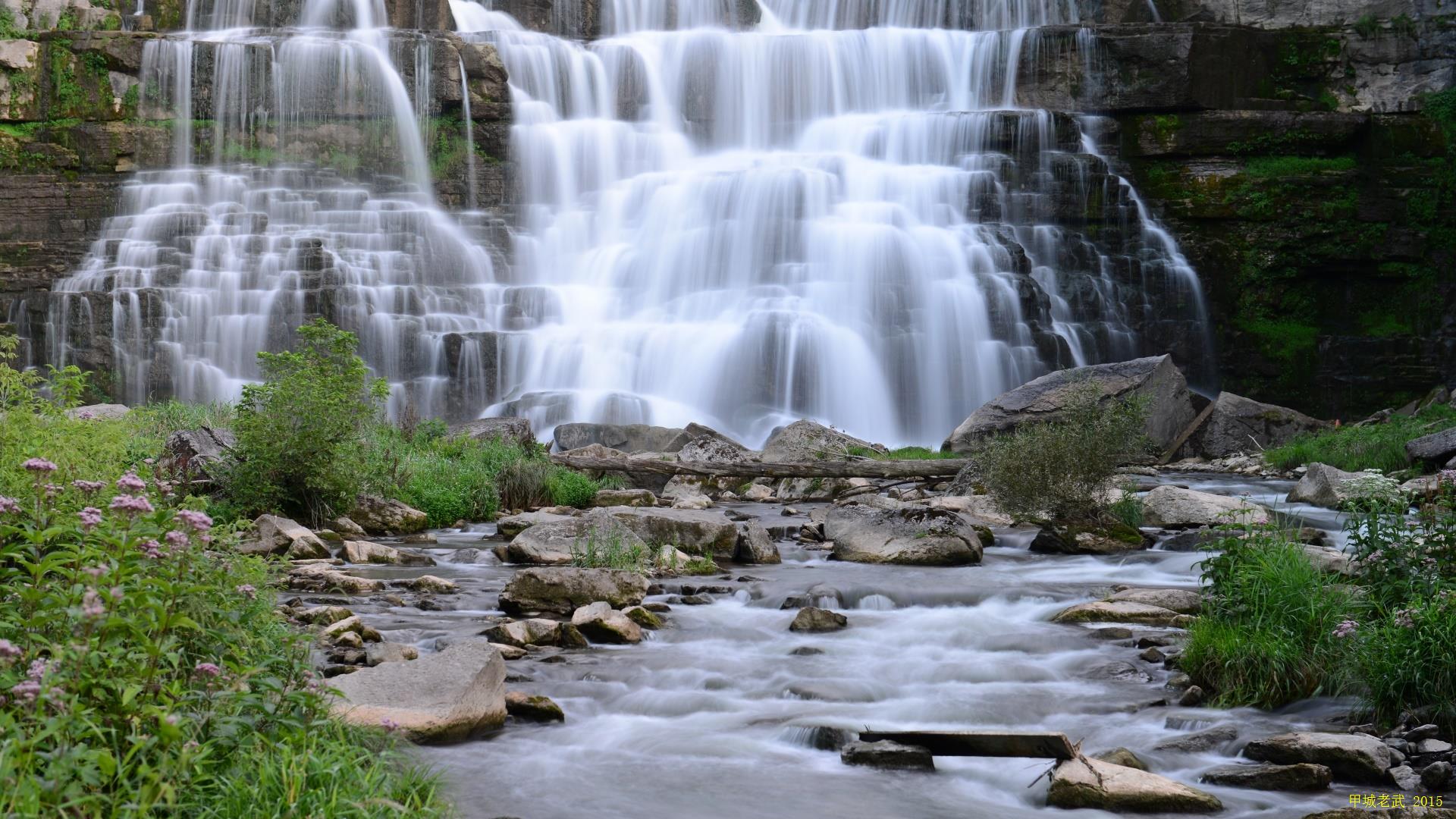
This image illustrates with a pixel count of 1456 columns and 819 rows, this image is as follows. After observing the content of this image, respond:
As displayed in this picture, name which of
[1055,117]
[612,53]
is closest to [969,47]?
[1055,117]

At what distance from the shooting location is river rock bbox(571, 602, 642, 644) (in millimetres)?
7668

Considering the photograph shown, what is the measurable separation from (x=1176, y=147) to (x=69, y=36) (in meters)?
29.8

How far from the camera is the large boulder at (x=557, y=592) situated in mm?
8453

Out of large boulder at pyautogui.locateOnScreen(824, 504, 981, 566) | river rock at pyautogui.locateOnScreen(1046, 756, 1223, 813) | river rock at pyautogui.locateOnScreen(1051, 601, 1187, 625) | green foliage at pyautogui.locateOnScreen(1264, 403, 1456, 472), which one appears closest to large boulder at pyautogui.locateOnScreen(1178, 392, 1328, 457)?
green foliage at pyautogui.locateOnScreen(1264, 403, 1456, 472)

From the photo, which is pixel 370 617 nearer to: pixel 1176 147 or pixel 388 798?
pixel 388 798

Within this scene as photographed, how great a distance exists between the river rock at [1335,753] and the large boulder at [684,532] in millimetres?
6216

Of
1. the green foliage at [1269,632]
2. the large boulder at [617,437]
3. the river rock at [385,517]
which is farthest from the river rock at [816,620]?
the large boulder at [617,437]

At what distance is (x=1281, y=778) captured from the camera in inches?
204

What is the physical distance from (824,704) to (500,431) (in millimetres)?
11301

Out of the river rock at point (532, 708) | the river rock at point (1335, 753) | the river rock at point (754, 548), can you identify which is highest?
the river rock at point (1335, 753)

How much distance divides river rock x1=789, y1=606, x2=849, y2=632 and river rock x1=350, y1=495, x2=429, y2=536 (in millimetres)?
6124

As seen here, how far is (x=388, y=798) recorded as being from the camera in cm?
388

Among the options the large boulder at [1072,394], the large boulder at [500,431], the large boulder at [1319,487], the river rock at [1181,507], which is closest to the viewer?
the river rock at [1181,507]

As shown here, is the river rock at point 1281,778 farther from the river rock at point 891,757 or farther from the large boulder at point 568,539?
the large boulder at point 568,539
